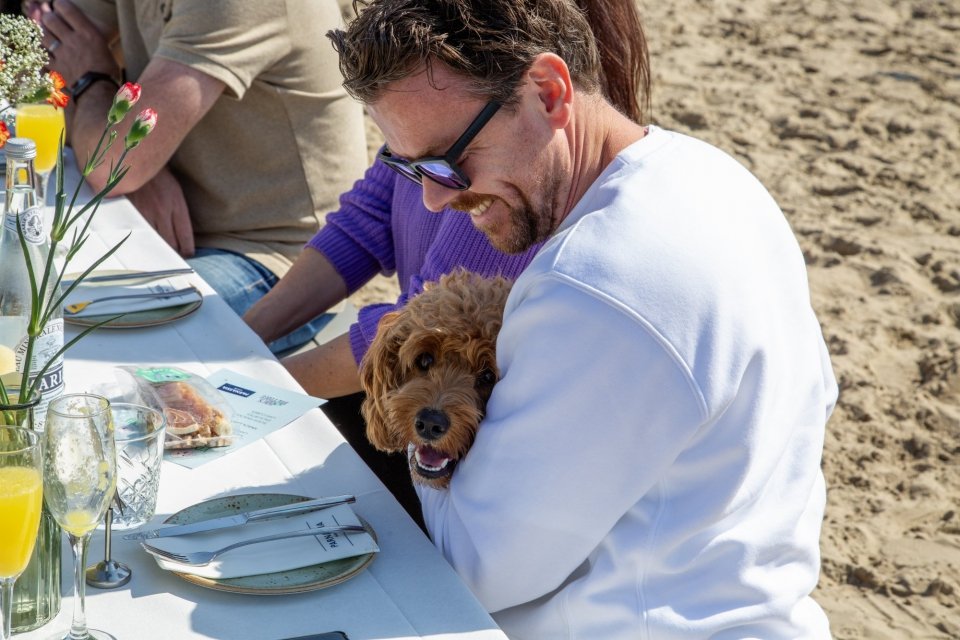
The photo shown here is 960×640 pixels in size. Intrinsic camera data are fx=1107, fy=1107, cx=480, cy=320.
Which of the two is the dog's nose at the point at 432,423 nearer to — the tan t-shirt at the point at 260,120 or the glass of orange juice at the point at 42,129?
the glass of orange juice at the point at 42,129

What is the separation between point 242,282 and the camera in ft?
11.1

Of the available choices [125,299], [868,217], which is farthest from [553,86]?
[868,217]

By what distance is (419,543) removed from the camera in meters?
1.78

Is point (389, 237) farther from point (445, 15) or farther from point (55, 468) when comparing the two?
point (55, 468)

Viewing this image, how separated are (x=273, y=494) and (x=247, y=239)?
1.87m

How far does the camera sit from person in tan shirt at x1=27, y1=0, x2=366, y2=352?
317 centimetres

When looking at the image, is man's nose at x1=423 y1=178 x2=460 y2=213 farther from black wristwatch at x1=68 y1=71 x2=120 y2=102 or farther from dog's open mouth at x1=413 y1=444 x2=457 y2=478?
black wristwatch at x1=68 y1=71 x2=120 y2=102

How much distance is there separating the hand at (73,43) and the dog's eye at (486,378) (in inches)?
91.9

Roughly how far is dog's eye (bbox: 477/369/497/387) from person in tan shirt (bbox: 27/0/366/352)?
1314 millimetres

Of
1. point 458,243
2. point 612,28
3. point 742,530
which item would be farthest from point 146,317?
point 742,530

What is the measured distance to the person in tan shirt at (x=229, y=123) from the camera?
10.4 feet

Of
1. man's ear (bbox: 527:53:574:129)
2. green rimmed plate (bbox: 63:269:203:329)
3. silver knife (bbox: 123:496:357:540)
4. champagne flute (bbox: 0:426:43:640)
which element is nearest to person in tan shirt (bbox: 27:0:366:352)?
green rimmed plate (bbox: 63:269:203:329)

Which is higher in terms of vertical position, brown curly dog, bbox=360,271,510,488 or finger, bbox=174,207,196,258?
brown curly dog, bbox=360,271,510,488

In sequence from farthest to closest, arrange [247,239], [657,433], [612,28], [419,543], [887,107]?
1. [887,107]
2. [247,239]
3. [612,28]
4. [419,543]
5. [657,433]
